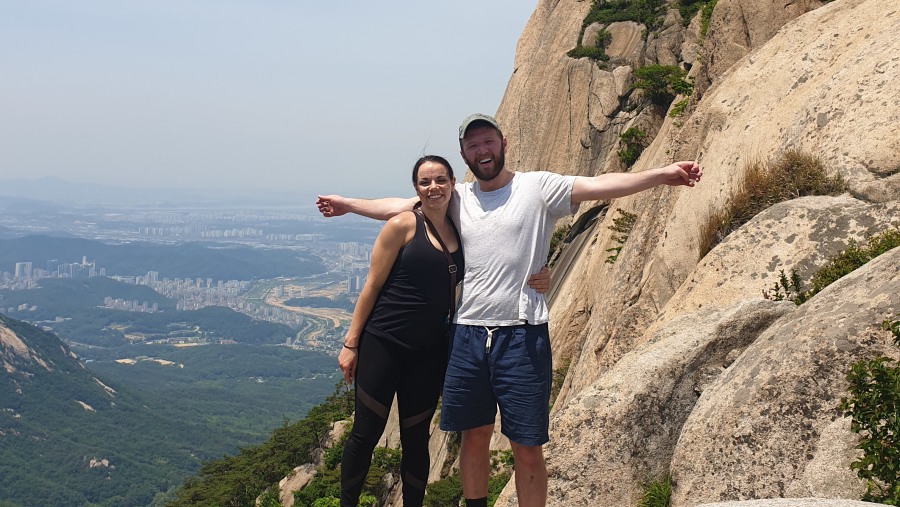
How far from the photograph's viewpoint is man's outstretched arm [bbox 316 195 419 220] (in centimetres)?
577

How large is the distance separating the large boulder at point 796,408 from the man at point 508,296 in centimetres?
111

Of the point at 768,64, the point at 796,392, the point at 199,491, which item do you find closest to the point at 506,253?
the point at 796,392

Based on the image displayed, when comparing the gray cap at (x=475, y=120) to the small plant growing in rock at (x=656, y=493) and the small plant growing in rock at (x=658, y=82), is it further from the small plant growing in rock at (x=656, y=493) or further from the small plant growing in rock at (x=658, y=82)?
the small plant growing in rock at (x=658, y=82)

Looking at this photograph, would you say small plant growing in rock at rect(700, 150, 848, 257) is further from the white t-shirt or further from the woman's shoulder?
the woman's shoulder

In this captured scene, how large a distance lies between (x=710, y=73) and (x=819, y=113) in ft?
20.1

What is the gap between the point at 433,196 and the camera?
17.6ft

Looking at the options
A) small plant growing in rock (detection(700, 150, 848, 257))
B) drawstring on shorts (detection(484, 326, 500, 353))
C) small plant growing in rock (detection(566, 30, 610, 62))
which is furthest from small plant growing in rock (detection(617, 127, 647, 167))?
drawstring on shorts (detection(484, 326, 500, 353))

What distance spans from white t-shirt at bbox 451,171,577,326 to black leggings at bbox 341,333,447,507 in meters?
0.49

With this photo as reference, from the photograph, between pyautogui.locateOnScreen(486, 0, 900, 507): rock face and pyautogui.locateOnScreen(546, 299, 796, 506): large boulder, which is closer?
pyautogui.locateOnScreen(486, 0, 900, 507): rock face

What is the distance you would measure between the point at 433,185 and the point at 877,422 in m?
2.97

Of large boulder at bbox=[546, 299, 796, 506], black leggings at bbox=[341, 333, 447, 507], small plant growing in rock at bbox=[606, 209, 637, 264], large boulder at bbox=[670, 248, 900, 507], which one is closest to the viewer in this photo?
large boulder at bbox=[670, 248, 900, 507]

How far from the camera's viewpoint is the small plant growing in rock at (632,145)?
25.2m

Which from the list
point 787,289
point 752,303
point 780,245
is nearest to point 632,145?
point 780,245

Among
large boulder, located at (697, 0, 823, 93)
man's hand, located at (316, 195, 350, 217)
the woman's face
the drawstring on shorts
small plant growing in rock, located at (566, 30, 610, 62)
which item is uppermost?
small plant growing in rock, located at (566, 30, 610, 62)
